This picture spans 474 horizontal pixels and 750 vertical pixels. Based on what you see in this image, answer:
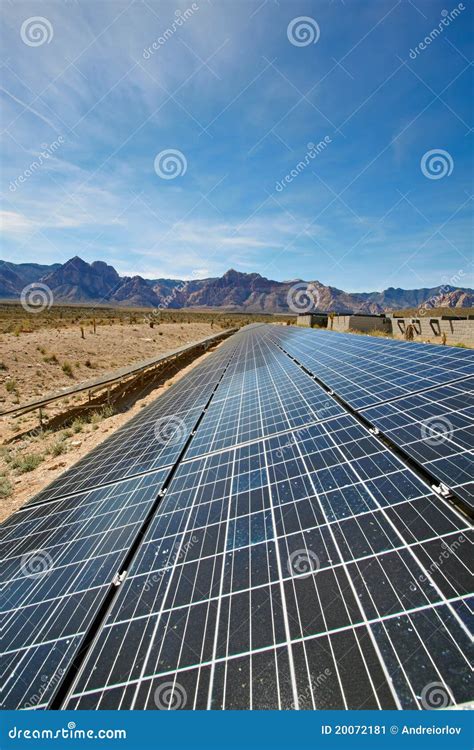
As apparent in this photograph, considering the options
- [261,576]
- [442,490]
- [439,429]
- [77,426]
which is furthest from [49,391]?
[442,490]

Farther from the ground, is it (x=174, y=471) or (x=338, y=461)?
(x=338, y=461)

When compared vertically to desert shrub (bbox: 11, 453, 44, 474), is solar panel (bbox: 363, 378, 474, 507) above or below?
above

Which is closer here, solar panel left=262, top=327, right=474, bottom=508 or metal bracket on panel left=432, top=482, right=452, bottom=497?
metal bracket on panel left=432, top=482, right=452, bottom=497

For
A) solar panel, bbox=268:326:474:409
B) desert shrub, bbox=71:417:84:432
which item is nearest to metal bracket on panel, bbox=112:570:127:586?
solar panel, bbox=268:326:474:409

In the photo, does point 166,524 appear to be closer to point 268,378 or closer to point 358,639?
point 358,639

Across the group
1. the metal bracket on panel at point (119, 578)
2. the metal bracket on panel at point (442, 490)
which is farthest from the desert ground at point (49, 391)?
the metal bracket on panel at point (442, 490)

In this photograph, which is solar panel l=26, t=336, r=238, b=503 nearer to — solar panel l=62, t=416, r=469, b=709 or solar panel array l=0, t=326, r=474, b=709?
solar panel array l=0, t=326, r=474, b=709

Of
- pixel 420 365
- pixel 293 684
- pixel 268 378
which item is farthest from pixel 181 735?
pixel 268 378

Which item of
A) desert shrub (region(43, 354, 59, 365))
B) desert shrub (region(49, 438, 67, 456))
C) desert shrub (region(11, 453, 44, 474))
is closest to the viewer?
desert shrub (region(11, 453, 44, 474))

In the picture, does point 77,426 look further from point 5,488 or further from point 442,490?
point 442,490
